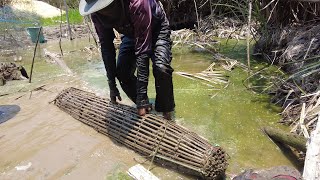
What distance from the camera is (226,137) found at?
3.41m

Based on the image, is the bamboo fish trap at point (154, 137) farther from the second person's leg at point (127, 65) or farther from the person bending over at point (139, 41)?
the second person's leg at point (127, 65)

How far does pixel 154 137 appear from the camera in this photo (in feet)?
9.78

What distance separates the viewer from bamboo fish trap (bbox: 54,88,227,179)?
2.61 meters

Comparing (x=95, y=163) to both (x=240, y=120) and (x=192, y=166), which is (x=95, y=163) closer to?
(x=192, y=166)

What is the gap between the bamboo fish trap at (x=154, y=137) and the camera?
261 centimetres

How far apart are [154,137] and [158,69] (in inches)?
26.6

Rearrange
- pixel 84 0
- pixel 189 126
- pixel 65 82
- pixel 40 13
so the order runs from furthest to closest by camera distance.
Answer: pixel 40 13, pixel 65 82, pixel 189 126, pixel 84 0

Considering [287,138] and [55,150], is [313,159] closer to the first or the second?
[287,138]

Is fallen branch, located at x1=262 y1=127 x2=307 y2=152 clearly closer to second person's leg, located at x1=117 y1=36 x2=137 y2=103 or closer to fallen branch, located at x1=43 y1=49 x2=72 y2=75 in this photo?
second person's leg, located at x1=117 y1=36 x2=137 y2=103

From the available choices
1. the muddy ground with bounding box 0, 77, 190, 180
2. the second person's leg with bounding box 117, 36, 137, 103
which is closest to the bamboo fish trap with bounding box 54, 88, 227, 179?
the muddy ground with bounding box 0, 77, 190, 180

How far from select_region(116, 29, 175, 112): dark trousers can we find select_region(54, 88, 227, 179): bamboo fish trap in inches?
13.1

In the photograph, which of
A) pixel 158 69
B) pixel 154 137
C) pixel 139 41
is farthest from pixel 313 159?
pixel 139 41

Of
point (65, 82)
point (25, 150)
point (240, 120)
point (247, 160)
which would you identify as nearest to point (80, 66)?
point (65, 82)

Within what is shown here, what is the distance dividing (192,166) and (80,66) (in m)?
5.14
